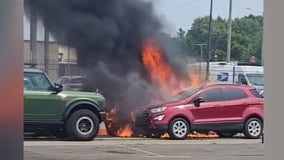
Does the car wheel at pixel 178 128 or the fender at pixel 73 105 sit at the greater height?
the fender at pixel 73 105

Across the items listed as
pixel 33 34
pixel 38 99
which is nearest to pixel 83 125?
pixel 38 99

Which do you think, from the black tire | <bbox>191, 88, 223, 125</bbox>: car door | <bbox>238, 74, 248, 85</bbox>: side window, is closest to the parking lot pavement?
the black tire

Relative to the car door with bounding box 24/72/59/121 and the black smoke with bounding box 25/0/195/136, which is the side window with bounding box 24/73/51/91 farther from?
the black smoke with bounding box 25/0/195/136

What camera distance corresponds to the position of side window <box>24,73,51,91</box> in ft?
51.0

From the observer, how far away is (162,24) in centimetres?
2034

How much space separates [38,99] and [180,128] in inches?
143

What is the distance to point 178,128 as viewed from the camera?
16531 millimetres

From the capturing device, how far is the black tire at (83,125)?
15558 millimetres

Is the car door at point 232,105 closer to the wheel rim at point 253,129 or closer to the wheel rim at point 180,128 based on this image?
the wheel rim at point 253,129

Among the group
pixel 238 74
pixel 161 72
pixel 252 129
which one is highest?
pixel 161 72

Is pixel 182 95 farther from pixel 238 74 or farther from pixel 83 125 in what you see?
pixel 238 74

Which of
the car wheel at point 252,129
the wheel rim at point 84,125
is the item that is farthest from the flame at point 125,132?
the car wheel at point 252,129

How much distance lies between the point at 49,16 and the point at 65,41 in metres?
0.88

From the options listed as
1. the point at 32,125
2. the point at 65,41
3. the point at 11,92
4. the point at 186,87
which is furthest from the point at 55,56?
the point at 11,92
